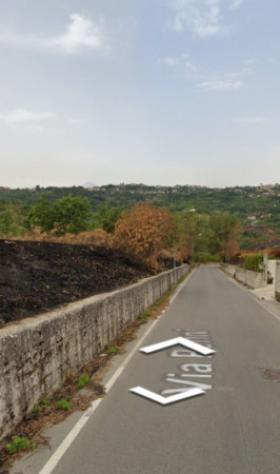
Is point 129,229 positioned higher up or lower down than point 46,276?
higher up

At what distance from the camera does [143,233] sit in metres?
32.4

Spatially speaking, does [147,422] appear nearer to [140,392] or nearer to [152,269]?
[140,392]

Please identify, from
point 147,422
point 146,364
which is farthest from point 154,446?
point 146,364

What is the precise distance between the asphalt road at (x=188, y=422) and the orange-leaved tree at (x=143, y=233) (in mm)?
20545

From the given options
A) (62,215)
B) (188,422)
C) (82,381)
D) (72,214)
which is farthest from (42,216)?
(188,422)

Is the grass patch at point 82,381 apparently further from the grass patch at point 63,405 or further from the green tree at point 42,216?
the green tree at point 42,216

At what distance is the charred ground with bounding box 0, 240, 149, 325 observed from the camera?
10.3 m

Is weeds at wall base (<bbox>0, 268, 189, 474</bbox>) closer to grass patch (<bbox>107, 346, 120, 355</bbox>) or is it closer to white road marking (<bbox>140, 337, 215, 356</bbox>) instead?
grass patch (<bbox>107, 346, 120, 355</bbox>)

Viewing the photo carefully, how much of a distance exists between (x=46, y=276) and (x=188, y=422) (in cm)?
850

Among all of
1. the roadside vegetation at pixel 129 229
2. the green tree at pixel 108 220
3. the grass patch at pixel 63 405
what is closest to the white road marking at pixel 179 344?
the grass patch at pixel 63 405

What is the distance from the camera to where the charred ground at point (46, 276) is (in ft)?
33.7

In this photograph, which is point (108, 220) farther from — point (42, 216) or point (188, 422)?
point (188, 422)

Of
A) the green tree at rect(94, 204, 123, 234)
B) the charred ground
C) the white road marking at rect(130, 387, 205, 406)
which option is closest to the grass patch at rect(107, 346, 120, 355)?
the charred ground

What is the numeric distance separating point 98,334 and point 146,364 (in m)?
1.36
